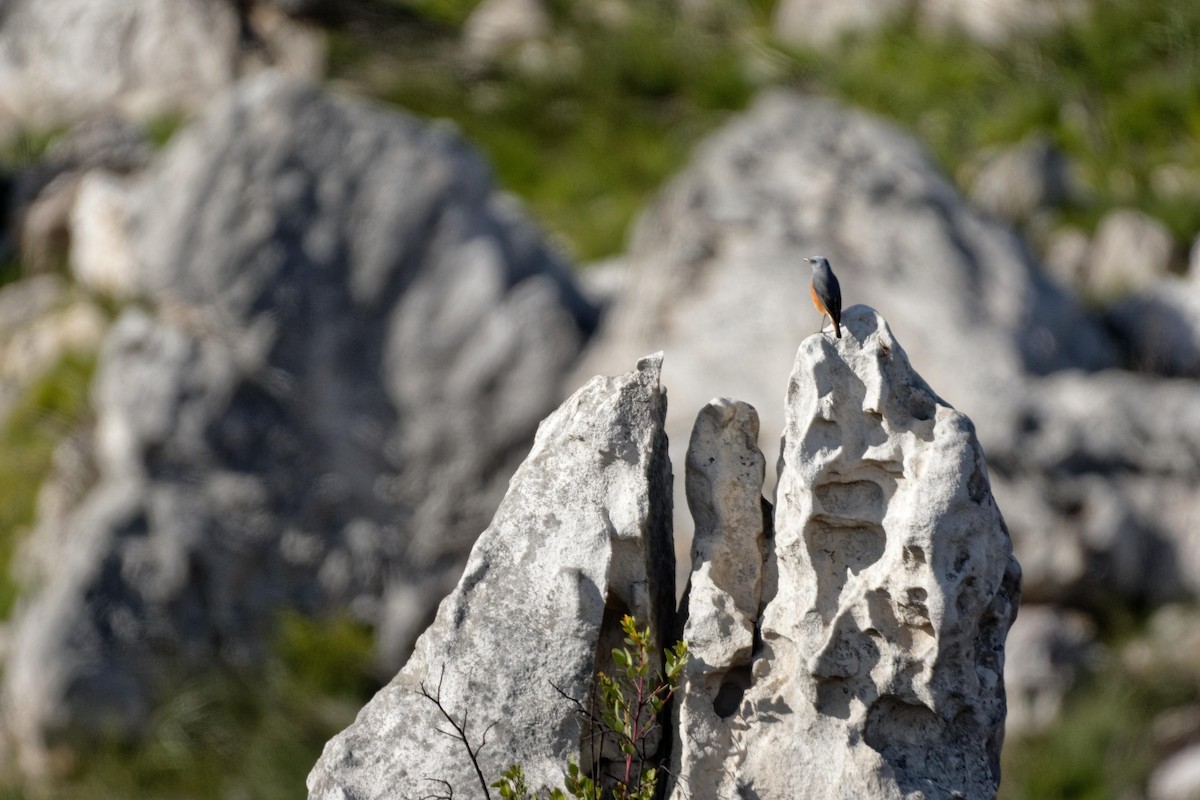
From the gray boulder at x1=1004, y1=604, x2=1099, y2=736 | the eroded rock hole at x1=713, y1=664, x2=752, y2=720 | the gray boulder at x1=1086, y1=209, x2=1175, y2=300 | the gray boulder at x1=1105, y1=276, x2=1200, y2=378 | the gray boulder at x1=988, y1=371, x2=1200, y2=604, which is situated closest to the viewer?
the eroded rock hole at x1=713, y1=664, x2=752, y2=720

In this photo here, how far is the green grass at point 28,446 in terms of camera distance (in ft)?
32.0

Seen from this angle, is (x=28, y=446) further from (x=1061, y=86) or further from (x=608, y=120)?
(x=1061, y=86)

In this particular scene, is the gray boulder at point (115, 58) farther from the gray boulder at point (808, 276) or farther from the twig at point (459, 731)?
the twig at point (459, 731)

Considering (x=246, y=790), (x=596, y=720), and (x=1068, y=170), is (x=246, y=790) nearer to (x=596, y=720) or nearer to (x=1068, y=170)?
(x=596, y=720)

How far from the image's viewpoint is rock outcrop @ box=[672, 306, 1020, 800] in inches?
131

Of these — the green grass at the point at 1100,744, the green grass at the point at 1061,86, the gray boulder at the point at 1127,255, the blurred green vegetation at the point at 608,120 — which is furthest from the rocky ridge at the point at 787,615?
the green grass at the point at 1061,86

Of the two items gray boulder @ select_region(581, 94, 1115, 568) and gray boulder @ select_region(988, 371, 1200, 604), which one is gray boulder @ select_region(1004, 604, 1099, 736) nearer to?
gray boulder @ select_region(988, 371, 1200, 604)

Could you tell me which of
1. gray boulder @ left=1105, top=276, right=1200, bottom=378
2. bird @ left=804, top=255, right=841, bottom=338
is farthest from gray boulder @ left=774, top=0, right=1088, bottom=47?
bird @ left=804, top=255, right=841, bottom=338

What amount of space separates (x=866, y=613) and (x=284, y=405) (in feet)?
18.9

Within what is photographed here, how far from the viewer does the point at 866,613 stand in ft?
11.2

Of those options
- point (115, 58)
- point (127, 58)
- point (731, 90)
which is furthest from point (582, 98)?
point (115, 58)

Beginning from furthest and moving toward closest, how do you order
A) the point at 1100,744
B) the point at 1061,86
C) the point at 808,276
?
the point at 1061,86 → the point at 808,276 → the point at 1100,744

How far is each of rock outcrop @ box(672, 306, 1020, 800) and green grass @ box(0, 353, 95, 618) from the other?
7.59 metres

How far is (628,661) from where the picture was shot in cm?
325
